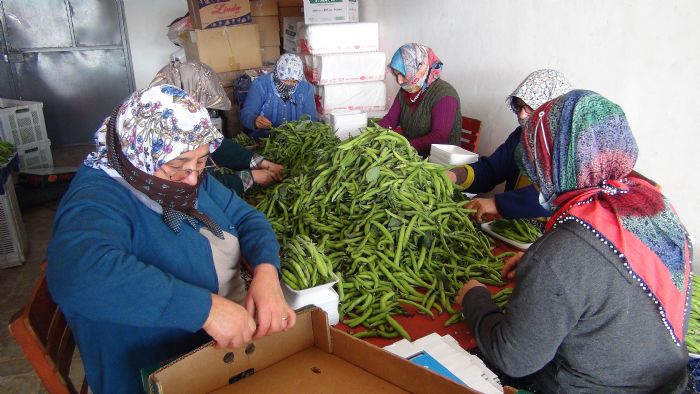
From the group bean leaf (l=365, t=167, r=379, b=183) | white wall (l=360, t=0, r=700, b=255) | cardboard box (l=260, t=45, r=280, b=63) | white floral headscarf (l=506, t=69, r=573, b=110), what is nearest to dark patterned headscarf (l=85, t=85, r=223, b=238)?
bean leaf (l=365, t=167, r=379, b=183)

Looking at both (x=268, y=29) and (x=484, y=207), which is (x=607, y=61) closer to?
(x=484, y=207)

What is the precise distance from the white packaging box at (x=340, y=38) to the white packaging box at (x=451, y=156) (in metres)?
2.54

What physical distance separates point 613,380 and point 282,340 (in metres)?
0.84

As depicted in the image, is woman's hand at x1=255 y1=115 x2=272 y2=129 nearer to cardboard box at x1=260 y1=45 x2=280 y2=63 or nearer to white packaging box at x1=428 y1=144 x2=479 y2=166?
white packaging box at x1=428 y1=144 x2=479 y2=166

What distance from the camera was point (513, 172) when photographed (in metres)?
2.79

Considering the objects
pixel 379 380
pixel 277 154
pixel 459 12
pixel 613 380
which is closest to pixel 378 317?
pixel 379 380

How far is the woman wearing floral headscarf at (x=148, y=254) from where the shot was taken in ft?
3.25

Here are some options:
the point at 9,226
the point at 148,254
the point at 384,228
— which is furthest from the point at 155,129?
the point at 9,226

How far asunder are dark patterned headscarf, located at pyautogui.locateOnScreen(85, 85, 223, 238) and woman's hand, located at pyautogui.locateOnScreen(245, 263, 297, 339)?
259mm

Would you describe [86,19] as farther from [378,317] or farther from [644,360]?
[644,360]

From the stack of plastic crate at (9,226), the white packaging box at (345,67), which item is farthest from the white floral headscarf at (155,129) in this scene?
the white packaging box at (345,67)

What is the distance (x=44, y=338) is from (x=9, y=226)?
10.6ft

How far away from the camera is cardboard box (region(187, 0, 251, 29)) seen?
5266mm

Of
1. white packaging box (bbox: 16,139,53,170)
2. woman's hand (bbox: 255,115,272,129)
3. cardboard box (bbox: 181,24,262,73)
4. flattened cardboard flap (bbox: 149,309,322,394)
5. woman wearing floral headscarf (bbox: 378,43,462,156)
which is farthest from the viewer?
cardboard box (bbox: 181,24,262,73)
